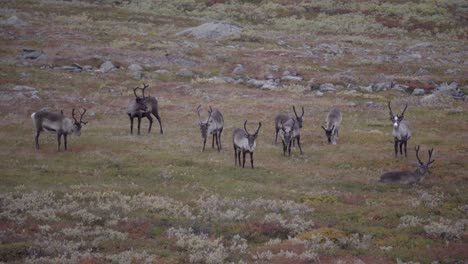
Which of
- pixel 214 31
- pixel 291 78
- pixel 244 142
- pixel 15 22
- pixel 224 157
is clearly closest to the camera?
pixel 244 142

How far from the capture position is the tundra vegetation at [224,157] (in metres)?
17.0

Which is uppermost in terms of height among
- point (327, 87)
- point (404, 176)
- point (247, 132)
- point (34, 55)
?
point (34, 55)

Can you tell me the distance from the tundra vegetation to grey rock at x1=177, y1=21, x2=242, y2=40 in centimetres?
248

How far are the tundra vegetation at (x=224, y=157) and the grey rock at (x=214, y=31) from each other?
8.13ft

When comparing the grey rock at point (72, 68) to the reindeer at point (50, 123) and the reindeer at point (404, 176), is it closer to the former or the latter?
the reindeer at point (50, 123)

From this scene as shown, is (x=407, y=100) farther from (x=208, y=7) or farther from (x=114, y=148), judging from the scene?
(x=208, y=7)

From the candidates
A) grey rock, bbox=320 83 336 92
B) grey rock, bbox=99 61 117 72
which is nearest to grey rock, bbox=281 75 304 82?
grey rock, bbox=320 83 336 92

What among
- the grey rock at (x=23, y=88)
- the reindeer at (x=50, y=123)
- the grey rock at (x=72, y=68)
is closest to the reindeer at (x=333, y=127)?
the reindeer at (x=50, y=123)

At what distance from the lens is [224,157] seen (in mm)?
29312

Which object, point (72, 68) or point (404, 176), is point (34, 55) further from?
point (404, 176)

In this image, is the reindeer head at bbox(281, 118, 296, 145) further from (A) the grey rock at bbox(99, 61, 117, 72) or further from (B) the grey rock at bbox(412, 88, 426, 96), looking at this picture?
(A) the grey rock at bbox(99, 61, 117, 72)

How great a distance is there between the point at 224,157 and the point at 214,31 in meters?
52.9

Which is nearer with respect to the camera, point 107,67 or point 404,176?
point 404,176

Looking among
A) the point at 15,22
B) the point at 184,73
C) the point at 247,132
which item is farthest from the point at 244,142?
the point at 15,22
